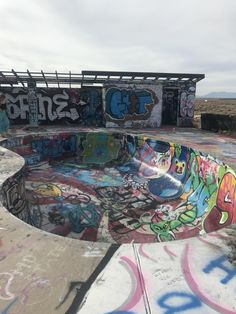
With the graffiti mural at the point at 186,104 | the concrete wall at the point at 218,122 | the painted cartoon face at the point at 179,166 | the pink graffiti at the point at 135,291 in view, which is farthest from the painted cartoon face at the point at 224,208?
the graffiti mural at the point at 186,104

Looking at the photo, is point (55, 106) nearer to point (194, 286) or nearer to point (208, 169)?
point (208, 169)

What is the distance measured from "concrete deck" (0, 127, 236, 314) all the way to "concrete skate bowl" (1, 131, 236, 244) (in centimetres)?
383

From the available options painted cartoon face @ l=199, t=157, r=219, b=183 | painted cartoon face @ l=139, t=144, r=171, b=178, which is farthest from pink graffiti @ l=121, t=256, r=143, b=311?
painted cartoon face @ l=139, t=144, r=171, b=178

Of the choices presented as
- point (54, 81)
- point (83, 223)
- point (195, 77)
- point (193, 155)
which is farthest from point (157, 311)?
point (195, 77)

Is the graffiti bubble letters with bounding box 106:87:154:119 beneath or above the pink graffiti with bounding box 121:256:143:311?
above

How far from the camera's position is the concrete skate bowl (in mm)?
11328

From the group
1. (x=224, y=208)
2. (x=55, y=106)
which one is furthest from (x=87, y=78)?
(x=224, y=208)

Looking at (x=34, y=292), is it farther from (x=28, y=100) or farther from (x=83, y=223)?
(x=28, y=100)

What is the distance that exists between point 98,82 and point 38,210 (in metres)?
16.2

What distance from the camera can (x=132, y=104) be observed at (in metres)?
26.7

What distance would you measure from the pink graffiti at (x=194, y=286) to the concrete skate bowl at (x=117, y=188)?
4726 millimetres

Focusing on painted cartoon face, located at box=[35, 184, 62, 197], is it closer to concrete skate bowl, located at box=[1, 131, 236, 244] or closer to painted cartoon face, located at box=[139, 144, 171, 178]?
concrete skate bowl, located at box=[1, 131, 236, 244]

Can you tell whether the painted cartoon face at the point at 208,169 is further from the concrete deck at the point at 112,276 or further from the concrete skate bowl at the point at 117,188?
the concrete deck at the point at 112,276

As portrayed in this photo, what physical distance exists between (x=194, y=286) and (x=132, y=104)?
23.1m
